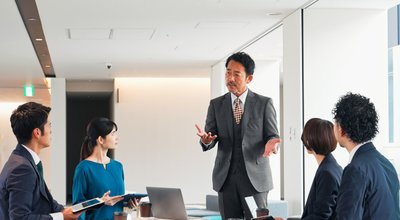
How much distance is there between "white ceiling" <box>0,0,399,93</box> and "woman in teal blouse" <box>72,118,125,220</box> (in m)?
2.89

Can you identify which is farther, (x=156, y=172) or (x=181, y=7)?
(x=156, y=172)

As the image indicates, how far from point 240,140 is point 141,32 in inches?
224

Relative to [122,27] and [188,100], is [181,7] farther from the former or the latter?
[188,100]

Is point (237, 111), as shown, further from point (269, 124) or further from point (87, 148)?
point (87, 148)

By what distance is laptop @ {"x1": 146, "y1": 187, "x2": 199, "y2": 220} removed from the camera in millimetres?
4730

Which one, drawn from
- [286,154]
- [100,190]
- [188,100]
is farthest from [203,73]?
[100,190]

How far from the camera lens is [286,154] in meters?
8.71

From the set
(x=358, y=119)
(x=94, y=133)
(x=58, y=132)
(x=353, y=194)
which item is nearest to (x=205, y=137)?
(x=94, y=133)

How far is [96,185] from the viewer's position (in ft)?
17.0

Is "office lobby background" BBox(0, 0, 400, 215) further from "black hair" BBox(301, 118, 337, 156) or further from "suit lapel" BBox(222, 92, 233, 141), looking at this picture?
"black hair" BBox(301, 118, 337, 156)

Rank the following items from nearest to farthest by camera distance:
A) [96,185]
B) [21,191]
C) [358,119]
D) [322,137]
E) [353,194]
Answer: [353,194] < [358,119] < [21,191] < [322,137] < [96,185]

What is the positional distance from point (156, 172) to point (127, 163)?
2.44ft

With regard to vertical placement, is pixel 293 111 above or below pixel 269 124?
above

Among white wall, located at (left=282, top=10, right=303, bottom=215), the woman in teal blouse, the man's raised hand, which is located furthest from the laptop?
white wall, located at (left=282, top=10, right=303, bottom=215)
